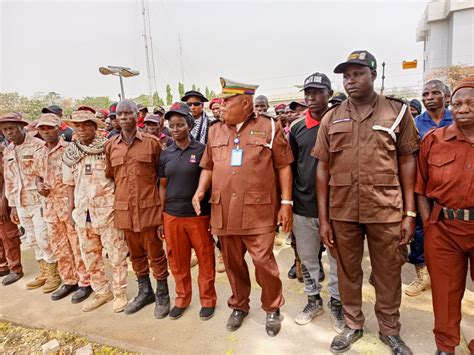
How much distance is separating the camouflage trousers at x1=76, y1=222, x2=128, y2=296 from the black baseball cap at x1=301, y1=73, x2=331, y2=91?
8.31ft

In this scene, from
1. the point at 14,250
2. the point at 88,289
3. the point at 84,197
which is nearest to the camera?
the point at 84,197

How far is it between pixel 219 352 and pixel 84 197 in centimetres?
211

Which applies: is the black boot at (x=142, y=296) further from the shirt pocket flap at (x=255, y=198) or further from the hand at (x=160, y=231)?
the shirt pocket flap at (x=255, y=198)

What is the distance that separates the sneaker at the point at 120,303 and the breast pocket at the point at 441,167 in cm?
330

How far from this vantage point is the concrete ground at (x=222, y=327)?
266 cm

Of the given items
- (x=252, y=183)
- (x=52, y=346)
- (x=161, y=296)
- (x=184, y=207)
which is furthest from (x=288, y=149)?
(x=52, y=346)

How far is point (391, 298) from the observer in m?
2.45

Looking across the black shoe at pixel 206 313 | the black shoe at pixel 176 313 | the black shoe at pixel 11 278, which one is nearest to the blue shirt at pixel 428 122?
the black shoe at pixel 206 313

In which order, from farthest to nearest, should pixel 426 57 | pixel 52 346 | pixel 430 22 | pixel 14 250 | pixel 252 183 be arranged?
pixel 426 57 → pixel 430 22 → pixel 14 250 → pixel 52 346 → pixel 252 183

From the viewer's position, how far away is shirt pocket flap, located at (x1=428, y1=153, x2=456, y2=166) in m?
2.11

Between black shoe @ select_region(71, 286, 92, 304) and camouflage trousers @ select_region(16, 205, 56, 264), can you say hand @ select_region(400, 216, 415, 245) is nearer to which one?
black shoe @ select_region(71, 286, 92, 304)

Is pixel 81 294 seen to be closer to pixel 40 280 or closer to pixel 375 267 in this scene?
pixel 40 280

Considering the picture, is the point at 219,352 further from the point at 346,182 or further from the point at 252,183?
the point at 346,182

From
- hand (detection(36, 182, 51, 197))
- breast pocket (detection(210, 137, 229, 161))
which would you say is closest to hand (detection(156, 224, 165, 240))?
breast pocket (detection(210, 137, 229, 161))
